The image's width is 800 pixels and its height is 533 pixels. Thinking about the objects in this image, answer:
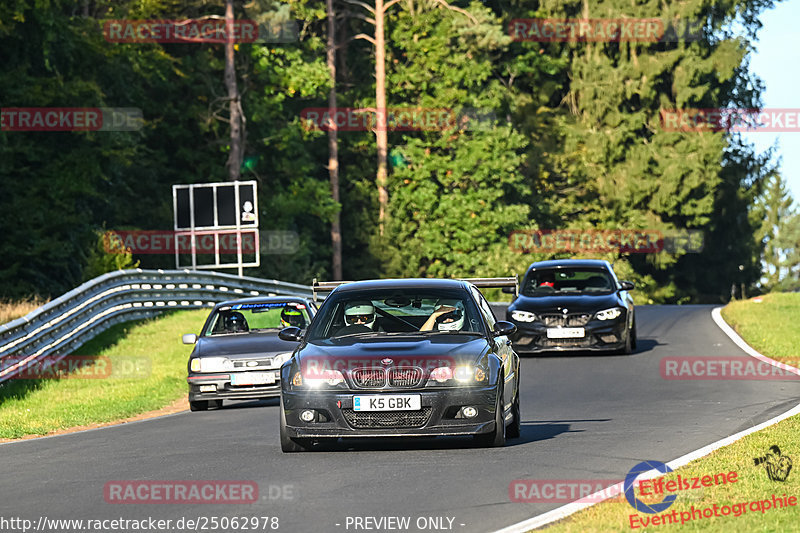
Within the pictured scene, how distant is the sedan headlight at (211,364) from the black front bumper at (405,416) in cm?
672

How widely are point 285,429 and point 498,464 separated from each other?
1.99m

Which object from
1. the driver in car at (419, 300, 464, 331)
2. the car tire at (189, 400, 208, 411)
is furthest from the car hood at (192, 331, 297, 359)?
the driver in car at (419, 300, 464, 331)

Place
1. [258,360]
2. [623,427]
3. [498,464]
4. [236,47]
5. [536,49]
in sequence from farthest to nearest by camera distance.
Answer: [536,49]
[236,47]
[258,360]
[623,427]
[498,464]

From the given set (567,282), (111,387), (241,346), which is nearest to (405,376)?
(241,346)

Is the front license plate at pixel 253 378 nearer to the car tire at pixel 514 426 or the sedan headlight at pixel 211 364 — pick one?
the sedan headlight at pixel 211 364

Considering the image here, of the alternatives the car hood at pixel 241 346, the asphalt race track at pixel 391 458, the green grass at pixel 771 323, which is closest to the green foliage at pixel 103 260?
the green grass at pixel 771 323

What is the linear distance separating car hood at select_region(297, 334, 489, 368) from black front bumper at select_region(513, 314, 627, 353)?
10.9 metres

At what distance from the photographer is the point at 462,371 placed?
A: 12.0 metres

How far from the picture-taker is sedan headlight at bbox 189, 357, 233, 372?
61.0ft

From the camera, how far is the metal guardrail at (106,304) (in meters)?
23.7

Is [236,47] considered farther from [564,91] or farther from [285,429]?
[285,429]

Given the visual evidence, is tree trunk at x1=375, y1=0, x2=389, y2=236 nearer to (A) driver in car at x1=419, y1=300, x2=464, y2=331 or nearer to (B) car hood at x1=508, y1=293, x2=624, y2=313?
(B) car hood at x1=508, y1=293, x2=624, y2=313

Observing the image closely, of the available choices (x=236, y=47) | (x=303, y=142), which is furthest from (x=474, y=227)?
(x=236, y=47)

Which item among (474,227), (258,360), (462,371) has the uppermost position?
(462,371)
